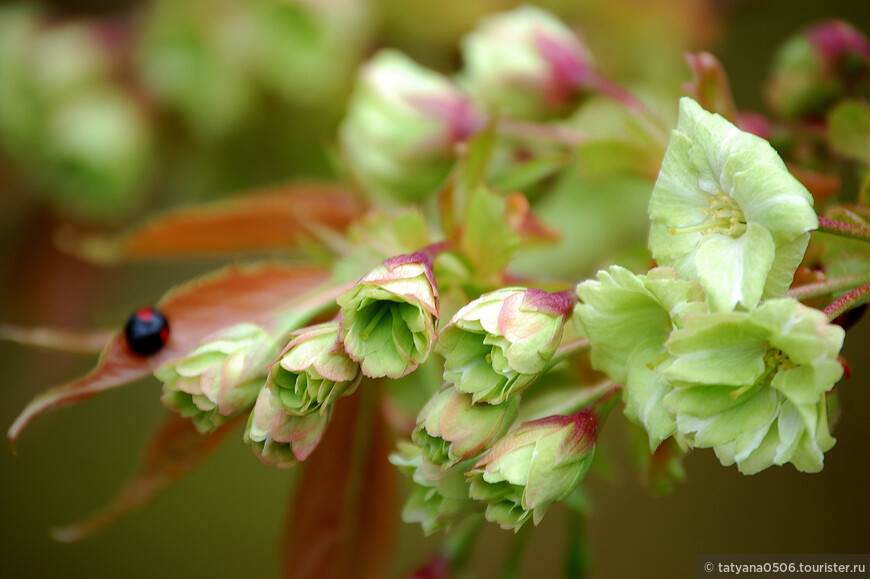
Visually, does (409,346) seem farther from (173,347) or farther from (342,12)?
(342,12)

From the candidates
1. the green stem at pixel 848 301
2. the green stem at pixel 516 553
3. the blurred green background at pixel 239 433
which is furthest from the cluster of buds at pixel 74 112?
the green stem at pixel 848 301

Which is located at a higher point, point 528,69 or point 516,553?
point 528,69

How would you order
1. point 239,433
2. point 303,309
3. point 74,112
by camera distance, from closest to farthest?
point 303,309 → point 74,112 → point 239,433

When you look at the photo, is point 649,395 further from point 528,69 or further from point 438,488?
point 528,69

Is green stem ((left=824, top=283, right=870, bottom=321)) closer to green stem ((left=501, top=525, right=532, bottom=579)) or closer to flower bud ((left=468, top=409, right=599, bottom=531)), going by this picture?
flower bud ((left=468, top=409, right=599, bottom=531))

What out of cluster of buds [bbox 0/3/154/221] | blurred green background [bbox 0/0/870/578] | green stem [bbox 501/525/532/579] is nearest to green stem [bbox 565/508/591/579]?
green stem [bbox 501/525/532/579]

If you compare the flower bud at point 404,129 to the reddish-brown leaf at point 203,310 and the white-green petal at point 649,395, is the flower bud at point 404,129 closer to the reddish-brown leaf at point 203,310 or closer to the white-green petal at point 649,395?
the reddish-brown leaf at point 203,310

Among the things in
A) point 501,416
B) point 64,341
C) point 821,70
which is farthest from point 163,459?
point 821,70

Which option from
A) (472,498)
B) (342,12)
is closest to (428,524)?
(472,498)
